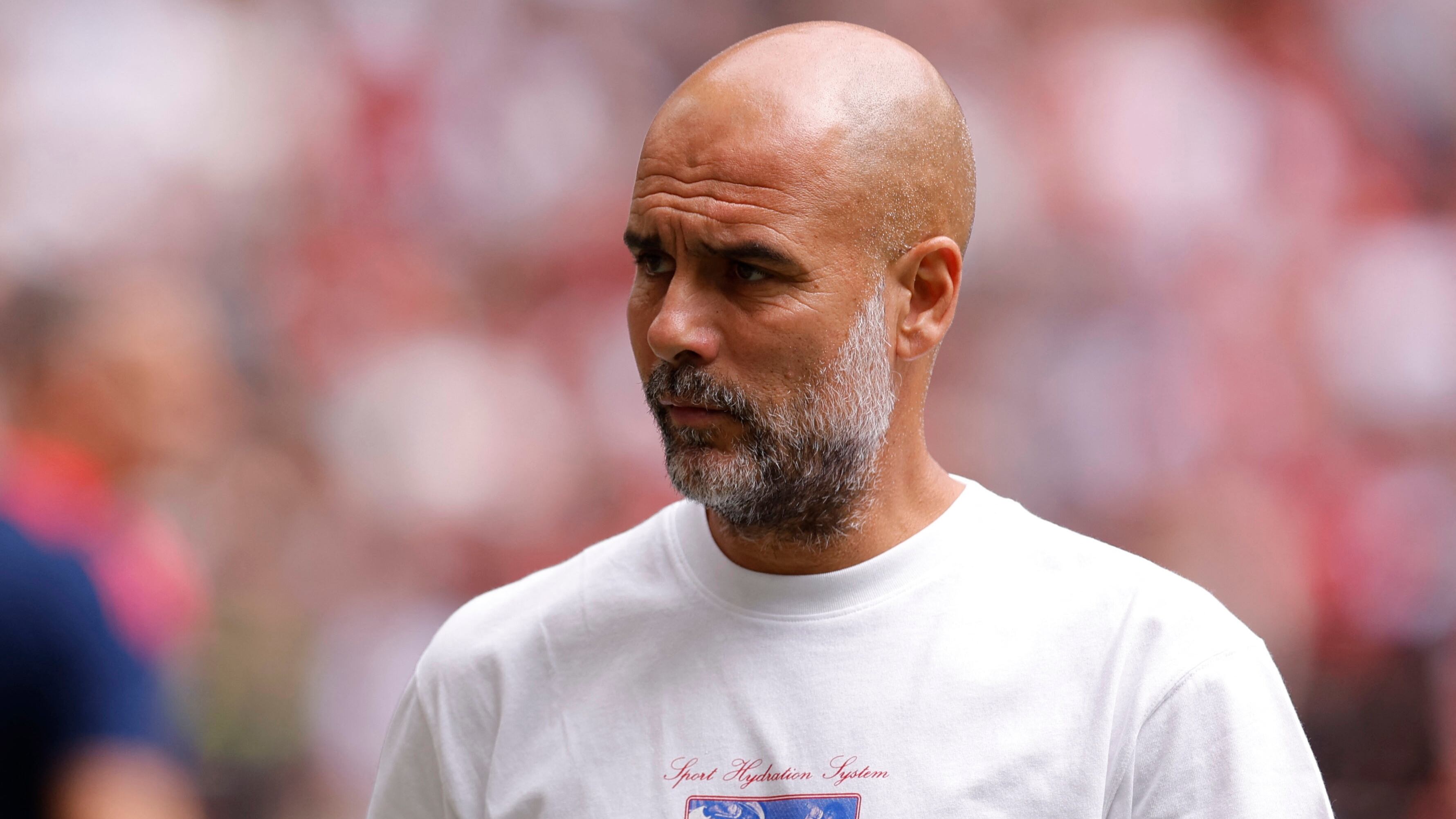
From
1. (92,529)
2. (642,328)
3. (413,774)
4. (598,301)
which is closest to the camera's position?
(642,328)

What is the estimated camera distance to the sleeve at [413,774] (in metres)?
1.86

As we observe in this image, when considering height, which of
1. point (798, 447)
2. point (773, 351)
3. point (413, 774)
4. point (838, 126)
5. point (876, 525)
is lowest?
point (413, 774)

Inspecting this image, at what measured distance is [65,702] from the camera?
2104 mm

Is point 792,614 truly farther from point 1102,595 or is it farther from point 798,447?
point 1102,595

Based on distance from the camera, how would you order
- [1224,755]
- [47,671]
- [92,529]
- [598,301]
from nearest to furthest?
[1224,755]
[47,671]
[92,529]
[598,301]

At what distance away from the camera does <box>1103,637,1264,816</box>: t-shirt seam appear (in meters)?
1.56

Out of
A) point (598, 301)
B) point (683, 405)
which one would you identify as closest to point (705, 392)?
point (683, 405)

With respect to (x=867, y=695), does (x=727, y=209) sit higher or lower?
higher

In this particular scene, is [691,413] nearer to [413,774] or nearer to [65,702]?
[413,774]

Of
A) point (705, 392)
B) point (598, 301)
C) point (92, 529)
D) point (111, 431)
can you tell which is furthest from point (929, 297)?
point (598, 301)

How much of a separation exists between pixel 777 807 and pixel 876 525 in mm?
370

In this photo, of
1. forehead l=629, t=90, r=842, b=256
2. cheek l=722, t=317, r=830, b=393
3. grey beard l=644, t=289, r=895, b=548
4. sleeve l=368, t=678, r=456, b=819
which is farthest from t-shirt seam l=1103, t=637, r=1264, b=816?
sleeve l=368, t=678, r=456, b=819

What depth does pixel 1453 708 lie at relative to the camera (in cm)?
479

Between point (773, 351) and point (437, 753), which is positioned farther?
point (437, 753)
